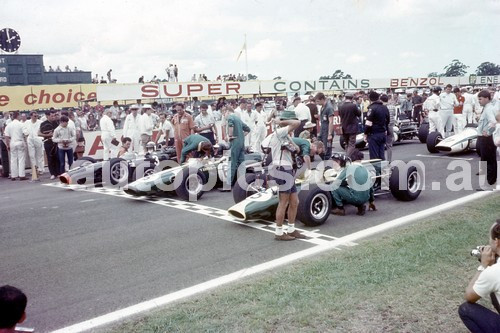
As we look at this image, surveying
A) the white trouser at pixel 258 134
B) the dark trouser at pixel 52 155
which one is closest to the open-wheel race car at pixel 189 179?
the dark trouser at pixel 52 155

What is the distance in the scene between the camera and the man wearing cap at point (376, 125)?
9.34 metres

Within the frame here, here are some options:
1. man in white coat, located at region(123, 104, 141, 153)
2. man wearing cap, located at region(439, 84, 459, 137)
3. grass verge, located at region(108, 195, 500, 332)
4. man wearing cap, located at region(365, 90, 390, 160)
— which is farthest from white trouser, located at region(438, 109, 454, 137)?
grass verge, located at region(108, 195, 500, 332)

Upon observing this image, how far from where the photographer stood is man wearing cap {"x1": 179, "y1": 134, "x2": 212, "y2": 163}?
32.5 ft

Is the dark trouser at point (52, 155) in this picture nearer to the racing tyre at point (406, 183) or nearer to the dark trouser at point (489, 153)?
the racing tyre at point (406, 183)

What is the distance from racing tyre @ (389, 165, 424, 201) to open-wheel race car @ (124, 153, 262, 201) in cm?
309

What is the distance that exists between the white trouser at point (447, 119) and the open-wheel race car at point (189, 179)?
7.30 metres

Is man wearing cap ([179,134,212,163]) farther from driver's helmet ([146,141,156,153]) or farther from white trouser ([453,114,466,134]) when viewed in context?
white trouser ([453,114,466,134])

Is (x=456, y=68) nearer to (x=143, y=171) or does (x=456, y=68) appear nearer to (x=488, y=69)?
(x=488, y=69)

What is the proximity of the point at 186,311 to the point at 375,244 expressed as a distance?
2768mm

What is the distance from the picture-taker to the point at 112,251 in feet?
21.1

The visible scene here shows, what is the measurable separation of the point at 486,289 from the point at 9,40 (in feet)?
86.9

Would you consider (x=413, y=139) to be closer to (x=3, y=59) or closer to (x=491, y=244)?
(x=491, y=244)

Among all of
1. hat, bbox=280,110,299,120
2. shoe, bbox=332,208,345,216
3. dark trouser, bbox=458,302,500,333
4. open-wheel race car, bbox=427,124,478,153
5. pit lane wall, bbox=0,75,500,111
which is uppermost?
pit lane wall, bbox=0,75,500,111

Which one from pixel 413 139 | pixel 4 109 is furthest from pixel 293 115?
pixel 4 109
